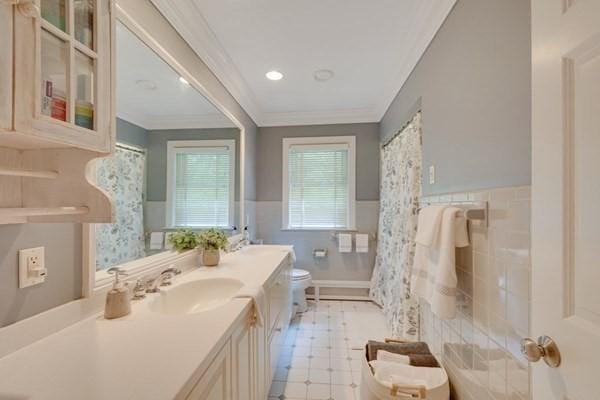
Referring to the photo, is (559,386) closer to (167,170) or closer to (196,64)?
(167,170)

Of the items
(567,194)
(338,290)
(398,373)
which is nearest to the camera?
(567,194)

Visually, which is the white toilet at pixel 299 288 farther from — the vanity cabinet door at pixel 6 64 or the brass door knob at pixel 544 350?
the vanity cabinet door at pixel 6 64

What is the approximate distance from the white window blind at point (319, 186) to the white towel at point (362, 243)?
0.67 feet

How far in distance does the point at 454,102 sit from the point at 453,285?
37.2 inches

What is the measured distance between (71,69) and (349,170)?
325 cm

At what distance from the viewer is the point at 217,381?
0.94 metres

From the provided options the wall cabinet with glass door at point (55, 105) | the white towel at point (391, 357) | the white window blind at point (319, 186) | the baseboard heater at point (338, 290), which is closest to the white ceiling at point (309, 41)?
the white window blind at point (319, 186)

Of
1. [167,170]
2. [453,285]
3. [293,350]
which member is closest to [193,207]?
[167,170]

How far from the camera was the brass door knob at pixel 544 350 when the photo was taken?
682 millimetres

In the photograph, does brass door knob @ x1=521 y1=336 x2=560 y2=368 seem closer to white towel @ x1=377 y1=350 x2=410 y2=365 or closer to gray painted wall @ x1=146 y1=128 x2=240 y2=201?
white towel @ x1=377 y1=350 x2=410 y2=365

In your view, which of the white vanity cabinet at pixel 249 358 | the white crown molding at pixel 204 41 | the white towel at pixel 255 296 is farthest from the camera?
the white crown molding at pixel 204 41

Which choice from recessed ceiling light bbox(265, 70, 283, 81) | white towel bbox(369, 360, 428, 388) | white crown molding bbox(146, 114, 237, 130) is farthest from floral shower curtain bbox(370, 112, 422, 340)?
white crown molding bbox(146, 114, 237, 130)

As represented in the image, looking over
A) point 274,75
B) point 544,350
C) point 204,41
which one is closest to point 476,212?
point 544,350

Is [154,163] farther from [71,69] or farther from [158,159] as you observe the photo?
[71,69]
